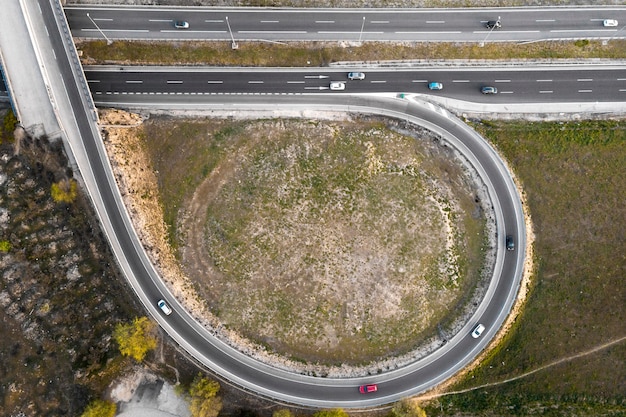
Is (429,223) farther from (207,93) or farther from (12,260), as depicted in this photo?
(12,260)

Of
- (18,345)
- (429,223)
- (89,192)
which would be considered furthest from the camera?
(429,223)

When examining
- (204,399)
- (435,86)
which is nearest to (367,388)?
(204,399)

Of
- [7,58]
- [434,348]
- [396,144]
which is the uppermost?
[7,58]

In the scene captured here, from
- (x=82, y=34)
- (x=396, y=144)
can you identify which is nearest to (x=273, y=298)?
(x=396, y=144)

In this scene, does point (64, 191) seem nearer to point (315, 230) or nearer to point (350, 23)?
point (315, 230)

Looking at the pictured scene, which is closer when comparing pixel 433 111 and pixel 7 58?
pixel 7 58

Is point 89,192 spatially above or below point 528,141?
above

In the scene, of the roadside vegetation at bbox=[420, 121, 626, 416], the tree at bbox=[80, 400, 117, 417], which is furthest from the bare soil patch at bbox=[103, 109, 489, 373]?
the tree at bbox=[80, 400, 117, 417]

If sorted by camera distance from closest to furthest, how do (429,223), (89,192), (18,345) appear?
(18,345) → (89,192) → (429,223)
